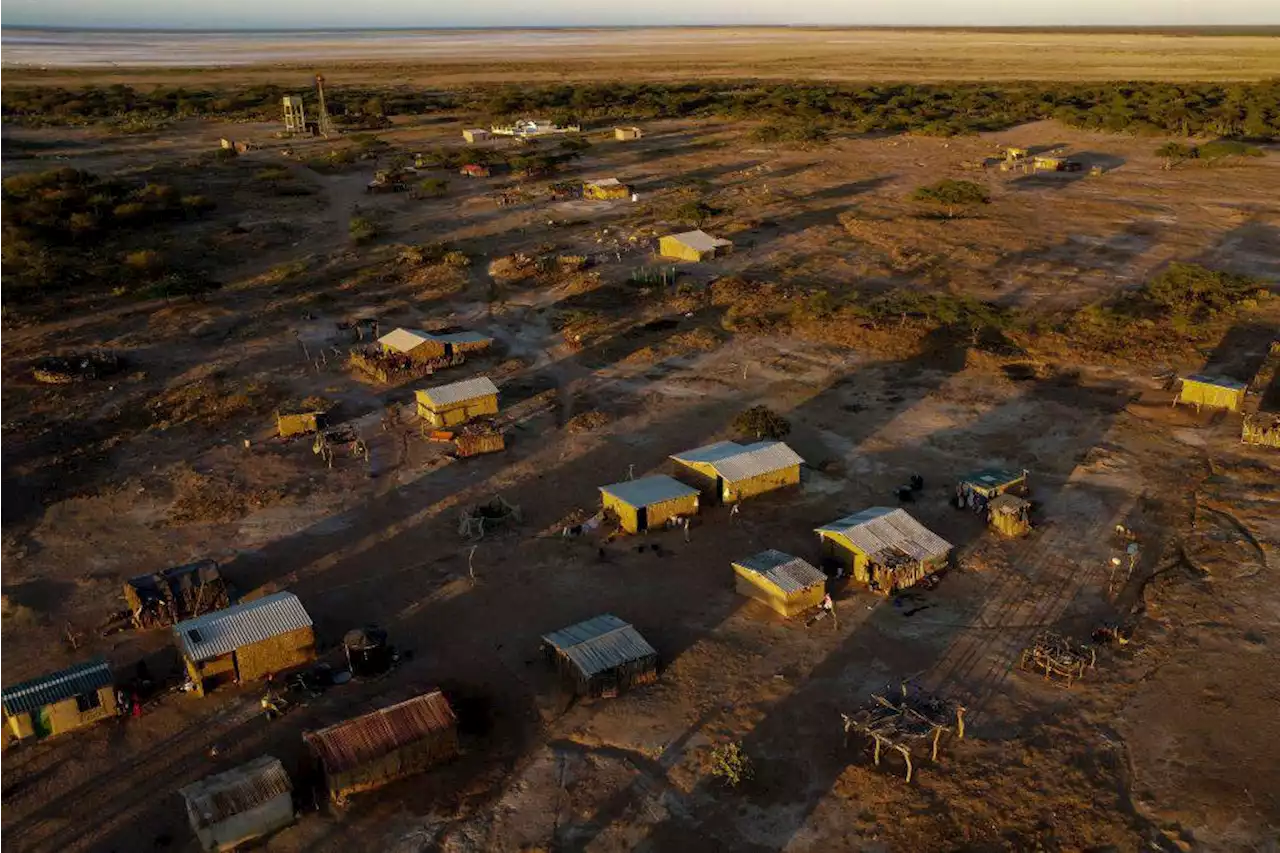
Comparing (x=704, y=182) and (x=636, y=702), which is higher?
(x=704, y=182)

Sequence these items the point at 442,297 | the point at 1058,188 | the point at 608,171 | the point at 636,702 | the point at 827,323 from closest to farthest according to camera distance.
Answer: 1. the point at 636,702
2. the point at 827,323
3. the point at 442,297
4. the point at 1058,188
5. the point at 608,171

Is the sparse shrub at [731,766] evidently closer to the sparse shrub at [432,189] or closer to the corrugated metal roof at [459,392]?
the corrugated metal roof at [459,392]

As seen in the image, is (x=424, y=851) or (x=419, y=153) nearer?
(x=424, y=851)

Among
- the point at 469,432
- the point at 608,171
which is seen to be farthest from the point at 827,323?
the point at 608,171

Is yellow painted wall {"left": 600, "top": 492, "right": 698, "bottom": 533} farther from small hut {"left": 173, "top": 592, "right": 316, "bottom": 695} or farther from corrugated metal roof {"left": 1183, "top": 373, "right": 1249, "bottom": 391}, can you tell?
corrugated metal roof {"left": 1183, "top": 373, "right": 1249, "bottom": 391}

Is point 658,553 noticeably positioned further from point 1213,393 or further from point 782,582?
point 1213,393

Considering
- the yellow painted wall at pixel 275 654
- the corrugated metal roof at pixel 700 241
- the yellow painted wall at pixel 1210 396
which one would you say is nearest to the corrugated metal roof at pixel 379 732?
the yellow painted wall at pixel 275 654

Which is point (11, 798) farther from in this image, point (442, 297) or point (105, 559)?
point (442, 297)
